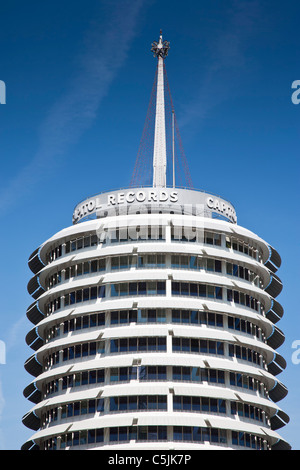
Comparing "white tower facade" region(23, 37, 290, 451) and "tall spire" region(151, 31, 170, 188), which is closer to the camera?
"white tower facade" region(23, 37, 290, 451)

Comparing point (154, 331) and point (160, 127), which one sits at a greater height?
point (160, 127)

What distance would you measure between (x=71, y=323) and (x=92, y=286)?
16.7 ft

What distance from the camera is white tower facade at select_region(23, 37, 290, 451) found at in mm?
96875

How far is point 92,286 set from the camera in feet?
344

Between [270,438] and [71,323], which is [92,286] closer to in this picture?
[71,323]

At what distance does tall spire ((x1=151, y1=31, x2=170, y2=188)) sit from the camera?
120 metres

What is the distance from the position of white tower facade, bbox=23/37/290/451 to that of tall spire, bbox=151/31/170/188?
24.5 ft

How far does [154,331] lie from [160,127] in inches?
1372

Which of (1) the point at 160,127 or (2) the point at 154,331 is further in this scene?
(1) the point at 160,127

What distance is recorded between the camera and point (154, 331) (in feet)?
327

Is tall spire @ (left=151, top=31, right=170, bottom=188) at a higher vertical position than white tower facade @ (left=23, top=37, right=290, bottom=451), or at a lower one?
higher

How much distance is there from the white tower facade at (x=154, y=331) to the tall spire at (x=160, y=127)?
7.48 m
